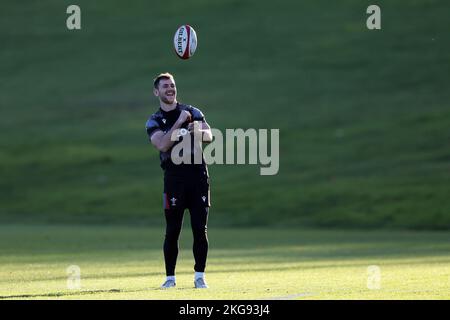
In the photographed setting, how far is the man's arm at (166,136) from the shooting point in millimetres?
15383

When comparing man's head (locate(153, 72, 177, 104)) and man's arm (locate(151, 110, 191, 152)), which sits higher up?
man's head (locate(153, 72, 177, 104))

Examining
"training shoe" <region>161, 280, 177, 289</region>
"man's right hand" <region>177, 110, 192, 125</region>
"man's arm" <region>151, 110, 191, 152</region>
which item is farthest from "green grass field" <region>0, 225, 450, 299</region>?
A: "man's right hand" <region>177, 110, 192, 125</region>

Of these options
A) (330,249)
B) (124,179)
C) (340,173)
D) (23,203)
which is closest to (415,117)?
(340,173)

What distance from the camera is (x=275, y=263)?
74.1 feet

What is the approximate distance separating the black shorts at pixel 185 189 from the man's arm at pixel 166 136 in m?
0.42

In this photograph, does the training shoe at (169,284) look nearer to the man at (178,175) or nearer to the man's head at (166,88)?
the man at (178,175)

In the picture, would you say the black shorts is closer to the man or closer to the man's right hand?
the man

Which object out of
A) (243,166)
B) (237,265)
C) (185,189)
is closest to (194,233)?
(185,189)

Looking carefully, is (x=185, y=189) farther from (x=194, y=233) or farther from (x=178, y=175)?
(x=194, y=233)

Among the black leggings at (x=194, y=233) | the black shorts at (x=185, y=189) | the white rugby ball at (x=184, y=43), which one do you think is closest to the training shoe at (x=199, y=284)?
the black leggings at (x=194, y=233)

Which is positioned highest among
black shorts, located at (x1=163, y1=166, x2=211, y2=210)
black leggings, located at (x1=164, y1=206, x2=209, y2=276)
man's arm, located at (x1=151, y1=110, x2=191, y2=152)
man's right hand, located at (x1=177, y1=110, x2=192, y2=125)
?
man's right hand, located at (x1=177, y1=110, x2=192, y2=125)

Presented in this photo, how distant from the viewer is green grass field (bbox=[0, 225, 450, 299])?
14.4 meters

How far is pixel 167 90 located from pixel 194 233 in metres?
2.03
